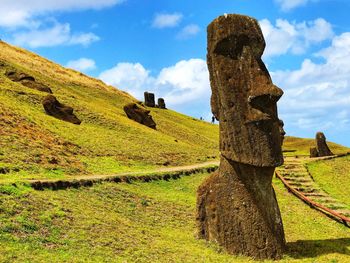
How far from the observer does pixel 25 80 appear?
177 ft

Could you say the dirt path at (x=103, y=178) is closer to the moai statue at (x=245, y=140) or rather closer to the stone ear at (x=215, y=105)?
the moai statue at (x=245, y=140)

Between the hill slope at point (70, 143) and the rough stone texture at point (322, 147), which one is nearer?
the hill slope at point (70, 143)

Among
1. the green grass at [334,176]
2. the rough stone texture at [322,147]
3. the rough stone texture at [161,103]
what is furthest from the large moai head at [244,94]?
the rough stone texture at [161,103]

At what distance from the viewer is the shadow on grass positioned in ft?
45.9

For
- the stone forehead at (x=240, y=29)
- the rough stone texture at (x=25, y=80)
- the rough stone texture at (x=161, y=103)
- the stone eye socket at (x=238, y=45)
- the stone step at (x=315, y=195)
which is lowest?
the stone step at (x=315, y=195)

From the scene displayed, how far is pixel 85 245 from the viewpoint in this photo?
41.0ft

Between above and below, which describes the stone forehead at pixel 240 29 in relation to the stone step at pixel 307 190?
above

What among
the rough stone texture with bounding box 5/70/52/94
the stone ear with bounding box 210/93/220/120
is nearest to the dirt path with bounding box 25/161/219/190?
the stone ear with bounding box 210/93/220/120

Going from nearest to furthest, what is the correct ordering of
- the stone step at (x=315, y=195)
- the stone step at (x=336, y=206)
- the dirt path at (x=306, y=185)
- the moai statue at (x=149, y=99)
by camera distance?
the stone step at (x=336, y=206), the dirt path at (x=306, y=185), the stone step at (x=315, y=195), the moai statue at (x=149, y=99)

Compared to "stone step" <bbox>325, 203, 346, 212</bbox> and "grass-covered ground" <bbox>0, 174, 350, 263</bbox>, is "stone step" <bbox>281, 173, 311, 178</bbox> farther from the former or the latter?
"grass-covered ground" <bbox>0, 174, 350, 263</bbox>

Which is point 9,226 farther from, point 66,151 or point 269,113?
point 66,151

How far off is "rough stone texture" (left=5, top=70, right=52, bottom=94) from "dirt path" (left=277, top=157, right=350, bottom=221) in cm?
3022

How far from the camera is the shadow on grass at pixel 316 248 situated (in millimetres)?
13977

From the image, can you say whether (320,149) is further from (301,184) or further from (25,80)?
(25,80)
